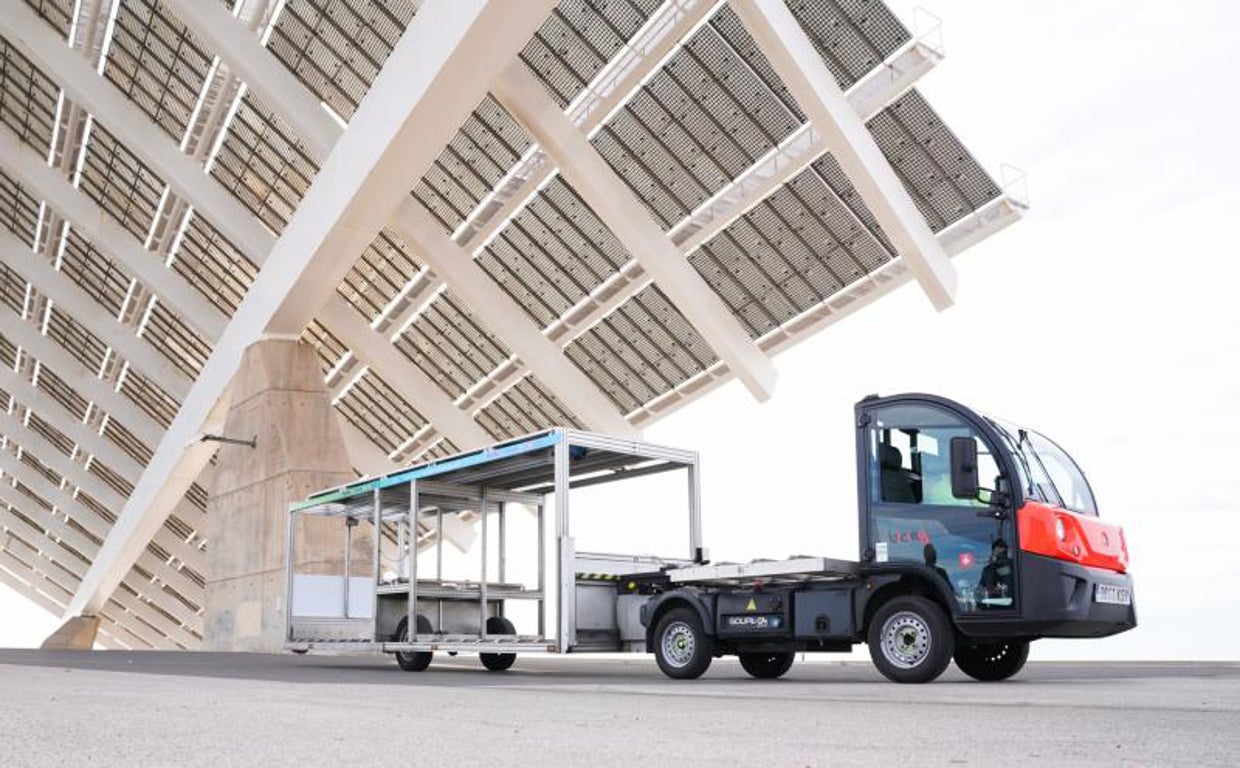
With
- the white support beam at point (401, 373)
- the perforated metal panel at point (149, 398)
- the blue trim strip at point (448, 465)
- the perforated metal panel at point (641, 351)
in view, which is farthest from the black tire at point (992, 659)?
the perforated metal panel at point (149, 398)

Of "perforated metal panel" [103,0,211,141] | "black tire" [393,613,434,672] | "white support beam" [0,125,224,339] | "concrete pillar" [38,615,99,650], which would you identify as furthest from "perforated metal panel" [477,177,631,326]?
"concrete pillar" [38,615,99,650]

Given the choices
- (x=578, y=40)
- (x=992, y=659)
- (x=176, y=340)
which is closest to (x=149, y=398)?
(x=176, y=340)

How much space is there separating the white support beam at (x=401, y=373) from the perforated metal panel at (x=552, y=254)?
4.19m

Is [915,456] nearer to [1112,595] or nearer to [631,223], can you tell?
[1112,595]

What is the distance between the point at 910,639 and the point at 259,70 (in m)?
14.6

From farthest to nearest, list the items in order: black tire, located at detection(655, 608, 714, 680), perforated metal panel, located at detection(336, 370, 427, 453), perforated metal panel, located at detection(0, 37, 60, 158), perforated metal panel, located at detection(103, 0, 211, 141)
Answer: perforated metal panel, located at detection(336, 370, 427, 453) → perforated metal panel, located at detection(0, 37, 60, 158) → perforated metal panel, located at detection(103, 0, 211, 141) → black tire, located at detection(655, 608, 714, 680)

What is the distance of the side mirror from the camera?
8.80 meters

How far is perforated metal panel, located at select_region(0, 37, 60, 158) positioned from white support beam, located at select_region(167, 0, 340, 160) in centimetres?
750

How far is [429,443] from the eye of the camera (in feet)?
104

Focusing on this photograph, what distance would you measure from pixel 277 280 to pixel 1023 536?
16405mm

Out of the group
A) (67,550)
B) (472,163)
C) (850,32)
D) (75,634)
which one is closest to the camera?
(850,32)

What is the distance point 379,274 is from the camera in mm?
25906

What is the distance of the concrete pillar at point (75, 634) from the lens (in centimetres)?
4106

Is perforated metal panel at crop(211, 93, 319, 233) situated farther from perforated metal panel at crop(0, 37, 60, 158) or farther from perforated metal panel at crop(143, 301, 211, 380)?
perforated metal panel at crop(143, 301, 211, 380)
